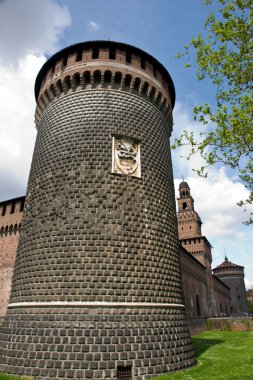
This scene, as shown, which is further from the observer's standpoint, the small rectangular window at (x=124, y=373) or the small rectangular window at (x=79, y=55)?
the small rectangular window at (x=79, y=55)

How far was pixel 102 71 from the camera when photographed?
555 inches

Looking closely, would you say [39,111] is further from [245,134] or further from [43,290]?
[245,134]

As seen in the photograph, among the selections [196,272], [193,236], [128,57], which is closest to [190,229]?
[193,236]

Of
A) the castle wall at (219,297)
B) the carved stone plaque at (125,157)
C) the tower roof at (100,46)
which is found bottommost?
the castle wall at (219,297)

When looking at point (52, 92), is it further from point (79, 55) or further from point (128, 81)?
point (128, 81)

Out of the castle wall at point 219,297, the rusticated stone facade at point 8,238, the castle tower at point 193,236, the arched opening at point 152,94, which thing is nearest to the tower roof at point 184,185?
the castle tower at point 193,236

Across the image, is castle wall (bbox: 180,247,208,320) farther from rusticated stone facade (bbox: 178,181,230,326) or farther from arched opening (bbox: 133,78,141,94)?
arched opening (bbox: 133,78,141,94)

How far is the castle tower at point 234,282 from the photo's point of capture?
2520 inches

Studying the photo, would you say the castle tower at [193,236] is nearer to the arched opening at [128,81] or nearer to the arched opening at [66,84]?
the arched opening at [128,81]

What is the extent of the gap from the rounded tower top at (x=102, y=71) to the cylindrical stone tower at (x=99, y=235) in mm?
54

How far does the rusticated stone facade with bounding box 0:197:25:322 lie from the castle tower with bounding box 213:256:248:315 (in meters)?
53.9

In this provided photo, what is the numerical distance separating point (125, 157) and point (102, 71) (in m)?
4.48

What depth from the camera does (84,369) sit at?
354 inches

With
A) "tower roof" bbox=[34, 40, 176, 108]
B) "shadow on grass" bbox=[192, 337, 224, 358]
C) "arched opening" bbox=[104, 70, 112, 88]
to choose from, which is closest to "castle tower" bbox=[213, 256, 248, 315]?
"shadow on grass" bbox=[192, 337, 224, 358]
